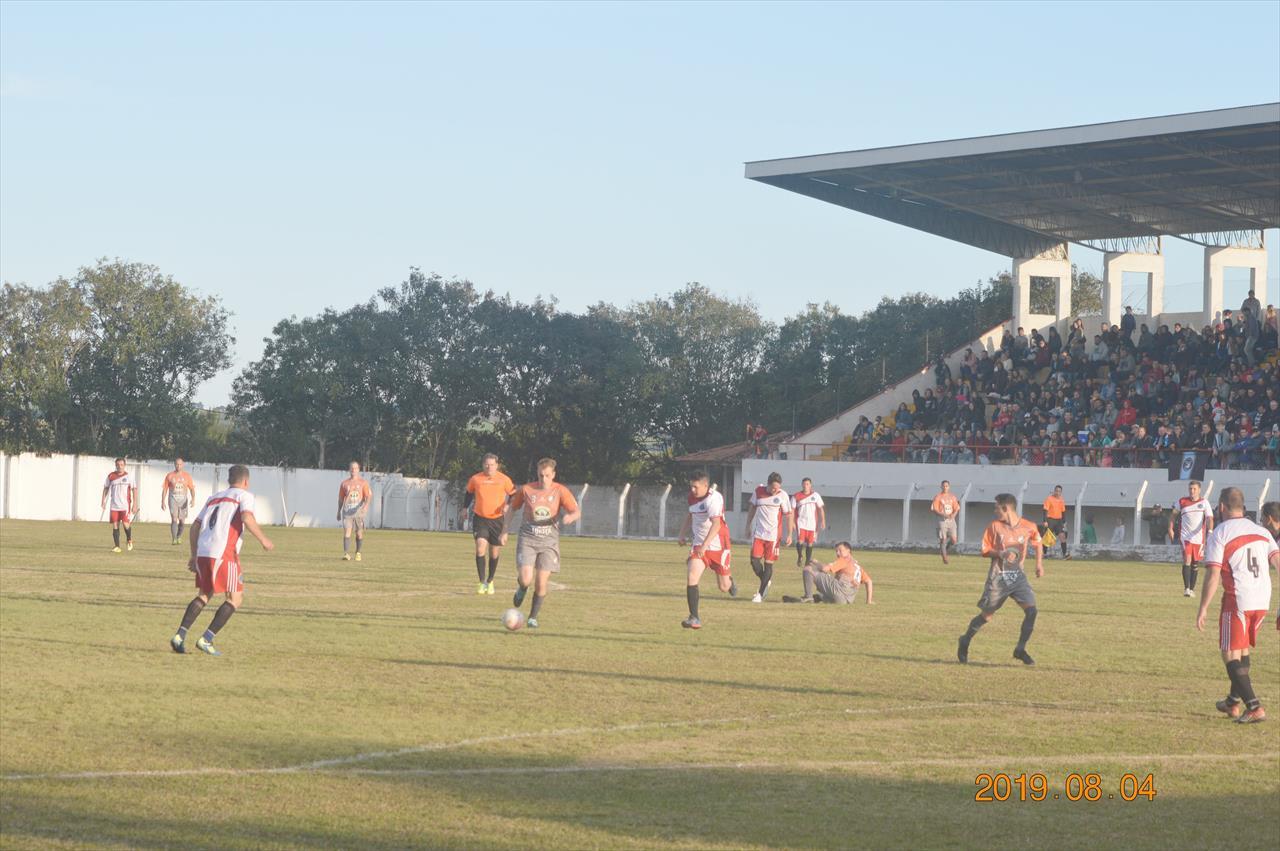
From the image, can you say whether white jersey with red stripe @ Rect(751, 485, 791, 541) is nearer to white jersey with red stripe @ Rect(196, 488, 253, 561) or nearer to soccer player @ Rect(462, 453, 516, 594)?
soccer player @ Rect(462, 453, 516, 594)

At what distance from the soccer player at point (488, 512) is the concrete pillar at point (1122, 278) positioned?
141 ft

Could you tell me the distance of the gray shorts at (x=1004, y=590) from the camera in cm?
1591

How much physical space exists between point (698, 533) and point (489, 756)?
9712 millimetres

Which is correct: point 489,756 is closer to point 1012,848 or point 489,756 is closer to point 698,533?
point 1012,848

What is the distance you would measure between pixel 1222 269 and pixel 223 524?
52475 mm

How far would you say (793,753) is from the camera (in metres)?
10.4

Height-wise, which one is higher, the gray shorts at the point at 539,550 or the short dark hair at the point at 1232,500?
the short dark hair at the point at 1232,500

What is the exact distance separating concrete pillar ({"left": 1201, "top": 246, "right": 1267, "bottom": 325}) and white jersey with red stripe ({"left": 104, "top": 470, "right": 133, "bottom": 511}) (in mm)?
40877

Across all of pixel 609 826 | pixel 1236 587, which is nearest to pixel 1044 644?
pixel 1236 587

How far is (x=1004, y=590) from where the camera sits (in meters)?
16.0

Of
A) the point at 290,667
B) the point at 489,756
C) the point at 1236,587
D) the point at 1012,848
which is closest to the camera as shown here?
the point at 1012,848

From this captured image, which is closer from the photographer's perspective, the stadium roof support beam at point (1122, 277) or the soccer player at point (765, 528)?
the soccer player at point (765, 528)
